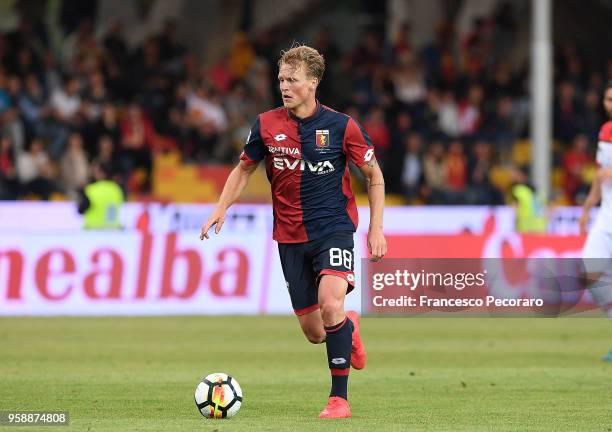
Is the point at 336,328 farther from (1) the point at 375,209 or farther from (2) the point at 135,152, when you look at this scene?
(2) the point at 135,152

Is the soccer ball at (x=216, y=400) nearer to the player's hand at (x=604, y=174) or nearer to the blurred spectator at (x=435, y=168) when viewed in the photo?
the player's hand at (x=604, y=174)

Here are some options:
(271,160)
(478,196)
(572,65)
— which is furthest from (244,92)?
(271,160)

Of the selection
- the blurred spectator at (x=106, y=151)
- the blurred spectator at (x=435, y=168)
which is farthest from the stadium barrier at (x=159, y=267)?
the blurred spectator at (x=435, y=168)

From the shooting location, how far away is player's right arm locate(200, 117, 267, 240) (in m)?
9.27

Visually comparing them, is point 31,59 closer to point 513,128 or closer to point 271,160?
point 513,128

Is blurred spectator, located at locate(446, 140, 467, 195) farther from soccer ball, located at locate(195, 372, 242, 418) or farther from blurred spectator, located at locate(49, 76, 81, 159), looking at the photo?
soccer ball, located at locate(195, 372, 242, 418)

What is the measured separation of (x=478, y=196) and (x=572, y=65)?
17.4 feet

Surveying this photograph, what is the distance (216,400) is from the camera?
895cm

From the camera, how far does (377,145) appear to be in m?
26.0

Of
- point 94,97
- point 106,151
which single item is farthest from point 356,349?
point 94,97

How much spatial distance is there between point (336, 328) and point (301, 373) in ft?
10.4

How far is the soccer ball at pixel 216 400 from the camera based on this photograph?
8.95m

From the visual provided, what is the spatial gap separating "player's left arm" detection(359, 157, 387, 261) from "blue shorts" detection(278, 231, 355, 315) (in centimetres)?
22

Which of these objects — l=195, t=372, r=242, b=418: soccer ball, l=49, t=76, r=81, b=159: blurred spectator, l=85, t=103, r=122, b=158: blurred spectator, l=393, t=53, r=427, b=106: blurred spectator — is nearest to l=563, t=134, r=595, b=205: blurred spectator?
l=393, t=53, r=427, b=106: blurred spectator
